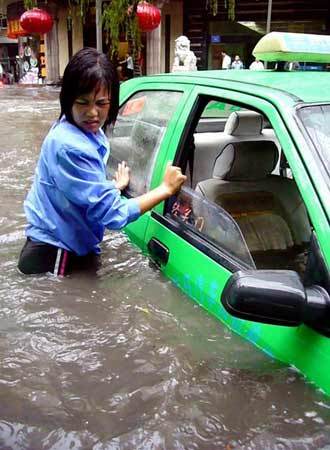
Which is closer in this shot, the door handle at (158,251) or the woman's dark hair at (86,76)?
the woman's dark hair at (86,76)

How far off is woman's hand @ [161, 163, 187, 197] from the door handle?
10.3 inches

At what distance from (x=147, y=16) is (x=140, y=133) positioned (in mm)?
11694

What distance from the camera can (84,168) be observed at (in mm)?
2299

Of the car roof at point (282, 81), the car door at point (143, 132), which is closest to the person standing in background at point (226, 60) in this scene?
the car door at point (143, 132)

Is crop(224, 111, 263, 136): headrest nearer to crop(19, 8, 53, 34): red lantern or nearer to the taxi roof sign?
Result: the taxi roof sign

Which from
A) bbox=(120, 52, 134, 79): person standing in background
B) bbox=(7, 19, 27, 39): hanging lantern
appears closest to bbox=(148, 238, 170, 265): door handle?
bbox=(120, 52, 134, 79): person standing in background

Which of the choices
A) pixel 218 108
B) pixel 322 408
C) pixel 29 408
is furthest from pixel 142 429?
pixel 218 108

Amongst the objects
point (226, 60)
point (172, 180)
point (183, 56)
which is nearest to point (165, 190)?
point (172, 180)

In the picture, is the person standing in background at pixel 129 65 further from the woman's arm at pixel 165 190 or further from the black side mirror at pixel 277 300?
the black side mirror at pixel 277 300

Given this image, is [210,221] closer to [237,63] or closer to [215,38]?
[237,63]

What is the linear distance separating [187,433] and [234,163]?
1.28 metres

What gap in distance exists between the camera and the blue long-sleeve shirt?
7.48ft

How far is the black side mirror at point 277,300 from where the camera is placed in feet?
4.84

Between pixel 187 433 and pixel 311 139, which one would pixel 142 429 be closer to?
pixel 187 433
